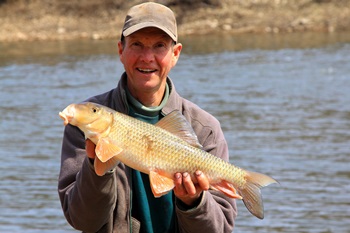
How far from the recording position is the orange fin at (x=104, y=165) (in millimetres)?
4180

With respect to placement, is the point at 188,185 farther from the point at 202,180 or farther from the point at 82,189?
the point at 82,189

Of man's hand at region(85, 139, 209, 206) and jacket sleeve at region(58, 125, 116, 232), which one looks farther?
jacket sleeve at region(58, 125, 116, 232)

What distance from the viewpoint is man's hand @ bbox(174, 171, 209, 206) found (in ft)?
13.9

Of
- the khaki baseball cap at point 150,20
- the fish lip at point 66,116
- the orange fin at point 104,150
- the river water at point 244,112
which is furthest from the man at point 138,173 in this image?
the river water at point 244,112

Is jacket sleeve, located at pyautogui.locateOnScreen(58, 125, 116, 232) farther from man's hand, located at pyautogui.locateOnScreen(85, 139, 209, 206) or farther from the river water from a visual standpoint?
the river water

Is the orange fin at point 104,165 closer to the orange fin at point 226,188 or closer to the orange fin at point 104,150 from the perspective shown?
the orange fin at point 104,150

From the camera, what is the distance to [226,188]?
438 centimetres

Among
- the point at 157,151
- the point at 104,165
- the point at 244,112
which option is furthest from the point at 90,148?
the point at 244,112

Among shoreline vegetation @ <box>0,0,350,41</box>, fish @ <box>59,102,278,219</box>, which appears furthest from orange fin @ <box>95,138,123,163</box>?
shoreline vegetation @ <box>0,0,350,41</box>

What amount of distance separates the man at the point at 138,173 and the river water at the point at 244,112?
4576 millimetres

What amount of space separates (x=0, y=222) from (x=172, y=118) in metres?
5.65

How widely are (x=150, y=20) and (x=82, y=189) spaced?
921 millimetres

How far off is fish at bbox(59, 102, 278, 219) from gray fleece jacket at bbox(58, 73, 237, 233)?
232 mm

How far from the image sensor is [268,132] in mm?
14453
